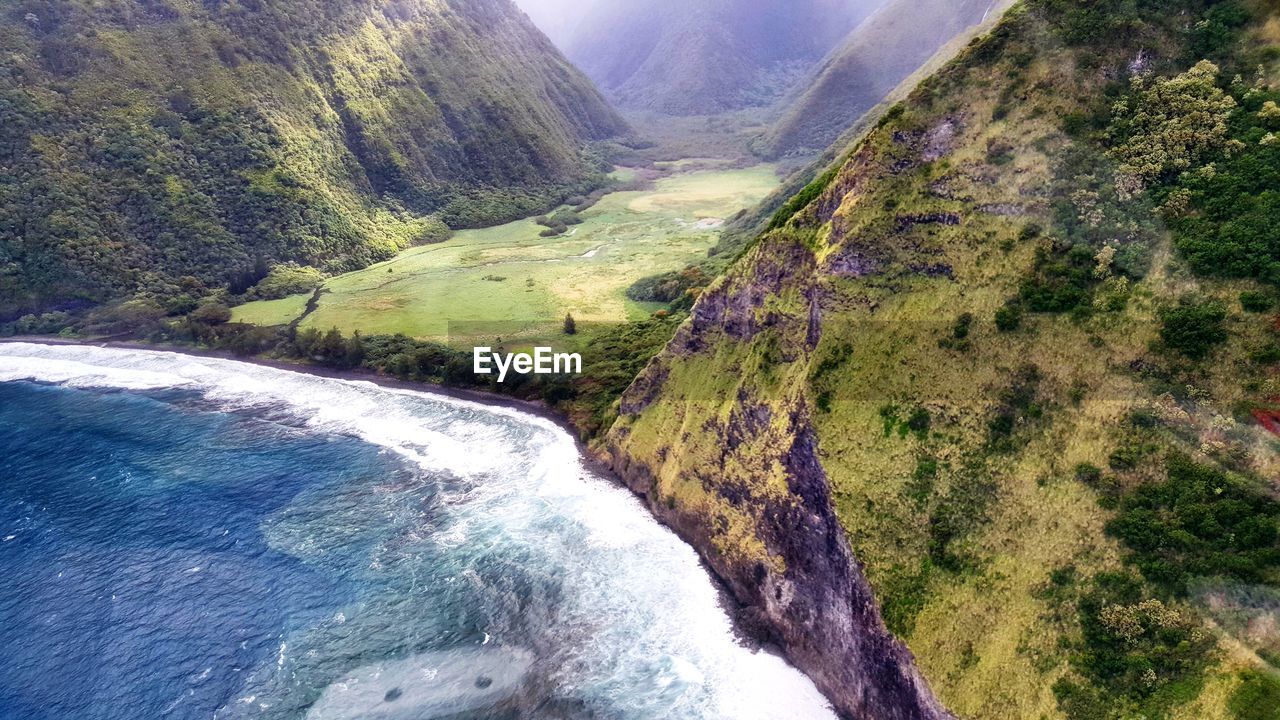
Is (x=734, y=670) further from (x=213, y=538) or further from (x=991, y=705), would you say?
(x=213, y=538)

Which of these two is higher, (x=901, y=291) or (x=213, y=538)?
(x=901, y=291)

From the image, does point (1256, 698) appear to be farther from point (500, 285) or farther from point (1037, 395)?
point (500, 285)

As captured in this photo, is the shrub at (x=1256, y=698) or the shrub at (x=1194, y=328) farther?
the shrub at (x=1194, y=328)

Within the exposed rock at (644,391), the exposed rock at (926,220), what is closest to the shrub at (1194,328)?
the exposed rock at (926,220)

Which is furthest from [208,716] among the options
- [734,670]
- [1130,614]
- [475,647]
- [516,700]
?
[1130,614]

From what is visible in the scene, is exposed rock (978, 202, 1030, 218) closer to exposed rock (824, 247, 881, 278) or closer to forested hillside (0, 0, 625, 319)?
exposed rock (824, 247, 881, 278)

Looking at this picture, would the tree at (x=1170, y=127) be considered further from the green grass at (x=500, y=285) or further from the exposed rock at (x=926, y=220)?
the green grass at (x=500, y=285)

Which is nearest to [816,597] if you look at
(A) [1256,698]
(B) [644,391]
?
(A) [1256,698]
